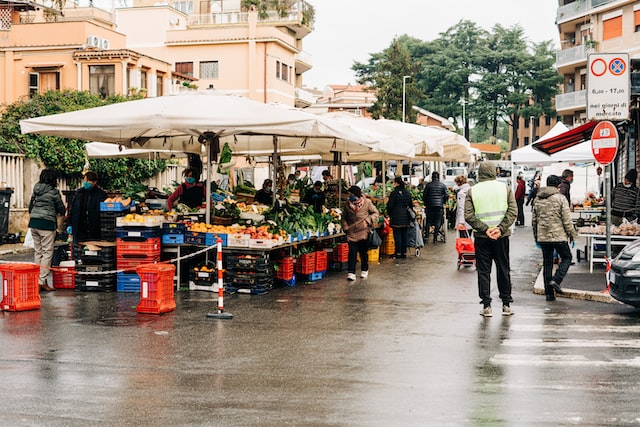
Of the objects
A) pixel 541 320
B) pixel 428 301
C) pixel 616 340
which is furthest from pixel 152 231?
pixel 616 340

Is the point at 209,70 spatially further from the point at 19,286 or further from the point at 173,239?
the point at 19,286

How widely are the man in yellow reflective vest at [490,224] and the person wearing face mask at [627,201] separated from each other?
652cm

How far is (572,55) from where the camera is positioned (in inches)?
2285

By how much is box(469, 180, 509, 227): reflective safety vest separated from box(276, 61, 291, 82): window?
46.6m

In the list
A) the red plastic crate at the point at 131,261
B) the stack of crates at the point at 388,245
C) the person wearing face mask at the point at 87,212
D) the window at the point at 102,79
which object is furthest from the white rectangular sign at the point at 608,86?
the window at the point at 102,79

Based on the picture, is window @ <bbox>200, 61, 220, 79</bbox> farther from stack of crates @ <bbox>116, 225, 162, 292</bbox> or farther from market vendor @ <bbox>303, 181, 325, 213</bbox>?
stack of crates @ <bbox>116, 225, 162, 292</bbox>

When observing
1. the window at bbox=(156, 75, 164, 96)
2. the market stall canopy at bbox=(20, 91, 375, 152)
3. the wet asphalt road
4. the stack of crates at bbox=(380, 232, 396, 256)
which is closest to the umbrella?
the market stall canopy at bbox=(20, 91, 375, 152)

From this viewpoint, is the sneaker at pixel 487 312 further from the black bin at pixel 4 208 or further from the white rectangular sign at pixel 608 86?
the black bin at pixel 4 208

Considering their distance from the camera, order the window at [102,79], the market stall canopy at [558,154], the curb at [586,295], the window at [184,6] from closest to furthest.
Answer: the curb at [586,295] < the market stall canopy at [558,154] < the window at [102,79] < the window at [184,6]

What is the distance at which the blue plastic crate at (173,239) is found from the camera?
13625mm

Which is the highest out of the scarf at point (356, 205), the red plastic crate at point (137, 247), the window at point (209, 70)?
the window at point (209, 70)

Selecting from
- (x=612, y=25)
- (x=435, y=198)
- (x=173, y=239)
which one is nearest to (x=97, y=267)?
(x=173, y=239)

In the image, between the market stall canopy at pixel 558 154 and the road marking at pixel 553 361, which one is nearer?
the road marking at pixel 553 361

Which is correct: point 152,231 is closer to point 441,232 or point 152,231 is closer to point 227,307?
point 227,307
